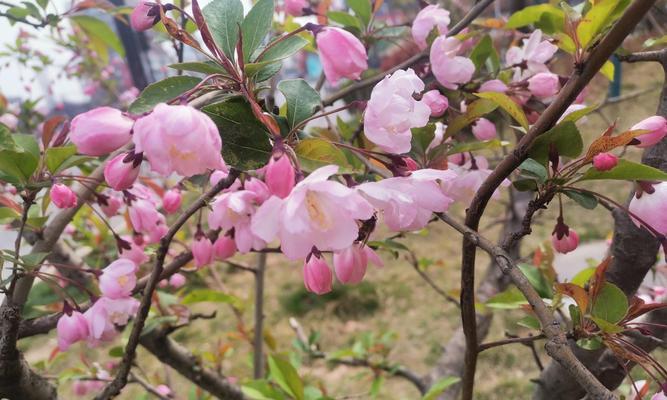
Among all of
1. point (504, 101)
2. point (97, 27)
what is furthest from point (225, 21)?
point (97, 27)

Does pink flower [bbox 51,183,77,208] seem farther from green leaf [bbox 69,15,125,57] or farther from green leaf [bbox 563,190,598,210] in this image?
green leaf [bbox 69,15,125,57]

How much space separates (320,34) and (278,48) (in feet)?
0.20

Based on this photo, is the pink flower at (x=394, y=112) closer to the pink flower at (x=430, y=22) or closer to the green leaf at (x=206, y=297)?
the pink flower at (x=430, y=22)

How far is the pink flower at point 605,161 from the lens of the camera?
0.37 m

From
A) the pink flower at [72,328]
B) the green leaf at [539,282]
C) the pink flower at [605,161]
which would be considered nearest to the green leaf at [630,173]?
the pink flower at [605,161]

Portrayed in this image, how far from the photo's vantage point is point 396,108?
0.39 metres

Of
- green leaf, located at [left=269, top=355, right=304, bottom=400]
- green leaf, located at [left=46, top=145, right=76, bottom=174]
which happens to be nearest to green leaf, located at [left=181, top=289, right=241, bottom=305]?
green leaf, located at [left=269, top=355, right=304, bottom=400]

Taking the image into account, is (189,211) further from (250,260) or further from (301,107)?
(250,260)

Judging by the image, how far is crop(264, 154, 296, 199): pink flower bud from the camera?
0.33m

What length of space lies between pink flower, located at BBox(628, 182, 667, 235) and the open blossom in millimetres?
234

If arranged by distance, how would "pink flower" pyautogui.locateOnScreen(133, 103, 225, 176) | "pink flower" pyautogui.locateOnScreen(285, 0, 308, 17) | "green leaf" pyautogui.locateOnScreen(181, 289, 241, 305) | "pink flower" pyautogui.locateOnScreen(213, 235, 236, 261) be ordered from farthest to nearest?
"green leaf" pyautogui.locateOnScreen(181, 289, 241, 305) → "pink flower" pyautogui.locateOnScreen(285, 0, 308, 17) → "pink flower" pyautogui.locateOnScreen(213, 235, 236, 261) → "pink flower" pyautogui.locateOnScreen(133, 103, 225, 176)

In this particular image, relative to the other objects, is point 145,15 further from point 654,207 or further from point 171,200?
point 654,207

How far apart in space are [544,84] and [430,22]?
0.17 metres

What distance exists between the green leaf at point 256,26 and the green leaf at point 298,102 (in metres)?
0.04
